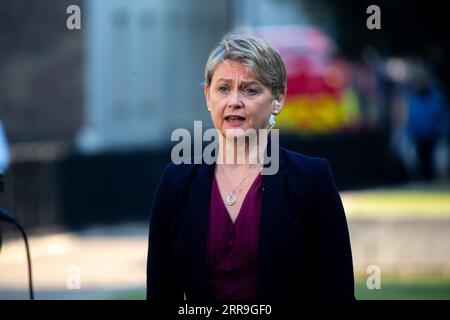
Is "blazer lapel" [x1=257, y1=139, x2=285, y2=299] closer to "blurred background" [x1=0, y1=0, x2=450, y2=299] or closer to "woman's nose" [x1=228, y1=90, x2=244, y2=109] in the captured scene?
"woman's nose" [x1=228, y1=90, x2=244, y2=109]

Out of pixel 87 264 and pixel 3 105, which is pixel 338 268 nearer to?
pixel 87 264

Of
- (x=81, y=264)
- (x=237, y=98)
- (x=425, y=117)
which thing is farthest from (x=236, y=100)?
(x=425, y=117)

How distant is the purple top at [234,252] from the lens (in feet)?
14.7

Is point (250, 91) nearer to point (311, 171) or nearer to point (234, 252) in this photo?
point (311, 171)

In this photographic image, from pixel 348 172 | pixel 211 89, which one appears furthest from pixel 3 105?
pixel 211 89

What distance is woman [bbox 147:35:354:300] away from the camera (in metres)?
4.48

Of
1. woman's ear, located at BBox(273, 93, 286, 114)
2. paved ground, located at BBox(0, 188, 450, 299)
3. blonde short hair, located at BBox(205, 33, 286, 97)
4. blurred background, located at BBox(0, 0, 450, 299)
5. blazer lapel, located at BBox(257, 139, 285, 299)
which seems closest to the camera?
blazer lapel, located at BBox(257, 139, 285, 299)

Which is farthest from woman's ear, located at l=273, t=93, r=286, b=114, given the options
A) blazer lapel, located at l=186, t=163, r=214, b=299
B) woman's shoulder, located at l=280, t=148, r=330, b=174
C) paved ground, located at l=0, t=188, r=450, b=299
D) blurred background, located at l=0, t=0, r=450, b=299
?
paved ground, located at l=0, t=188, r=450, b=299

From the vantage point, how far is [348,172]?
26031 mm

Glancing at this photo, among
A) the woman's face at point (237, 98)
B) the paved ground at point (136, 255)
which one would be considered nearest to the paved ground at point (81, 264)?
the paved ground at point (136, 255)

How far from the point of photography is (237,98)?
458cm

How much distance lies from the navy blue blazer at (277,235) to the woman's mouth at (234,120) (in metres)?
0.17

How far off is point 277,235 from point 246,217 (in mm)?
132

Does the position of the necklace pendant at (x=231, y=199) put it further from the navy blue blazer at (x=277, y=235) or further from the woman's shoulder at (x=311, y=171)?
the woman's shoulder at (x=311, y=171)
